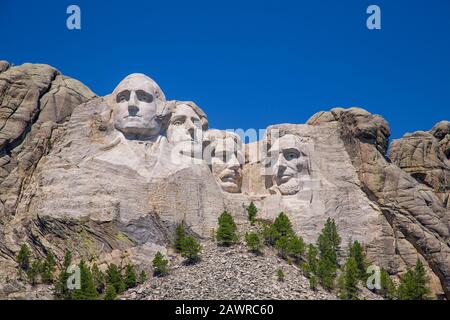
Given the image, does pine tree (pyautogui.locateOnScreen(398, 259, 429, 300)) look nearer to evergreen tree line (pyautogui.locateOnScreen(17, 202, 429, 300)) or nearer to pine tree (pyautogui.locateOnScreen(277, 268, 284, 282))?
evergreen tree line (pyautogui.locateOnScreen(17, 202, 429, 300))

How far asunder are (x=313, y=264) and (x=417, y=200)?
16.4ft

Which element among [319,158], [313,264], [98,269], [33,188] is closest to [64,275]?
[98,269]

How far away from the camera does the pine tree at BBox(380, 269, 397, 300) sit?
41.2 m

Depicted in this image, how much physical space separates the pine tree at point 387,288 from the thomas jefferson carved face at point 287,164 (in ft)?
14.8

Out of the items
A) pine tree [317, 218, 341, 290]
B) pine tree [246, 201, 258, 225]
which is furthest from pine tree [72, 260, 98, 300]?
pine tree [317, 218, 341, 290]

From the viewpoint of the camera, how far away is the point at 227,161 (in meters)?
45.3

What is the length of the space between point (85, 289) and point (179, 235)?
446 cm

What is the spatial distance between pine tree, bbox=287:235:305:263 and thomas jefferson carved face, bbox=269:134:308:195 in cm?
283
